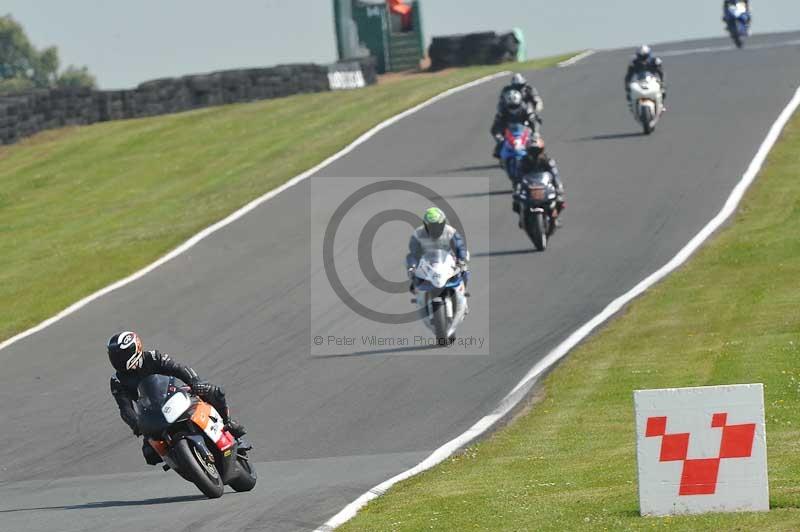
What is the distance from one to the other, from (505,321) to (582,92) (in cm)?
1812

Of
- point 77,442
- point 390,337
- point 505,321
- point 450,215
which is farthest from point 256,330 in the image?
point 450,215

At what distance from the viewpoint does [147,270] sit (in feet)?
77.0

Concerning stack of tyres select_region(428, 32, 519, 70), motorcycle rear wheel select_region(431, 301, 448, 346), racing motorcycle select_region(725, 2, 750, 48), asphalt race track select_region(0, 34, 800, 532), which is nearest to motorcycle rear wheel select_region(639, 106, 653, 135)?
asphalt race track select_region(0, 34, 800, 532)

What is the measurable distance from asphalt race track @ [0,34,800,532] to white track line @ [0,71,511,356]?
0.88 ft

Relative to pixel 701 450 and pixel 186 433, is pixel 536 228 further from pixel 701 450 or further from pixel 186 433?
pixel 701 450

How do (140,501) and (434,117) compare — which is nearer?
(140,501)

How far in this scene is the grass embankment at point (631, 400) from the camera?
31.0 feet

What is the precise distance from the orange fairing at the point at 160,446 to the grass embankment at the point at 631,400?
1.70m

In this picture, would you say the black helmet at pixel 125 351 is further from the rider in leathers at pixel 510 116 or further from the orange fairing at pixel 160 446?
the rider in leathers at pixel 510 116

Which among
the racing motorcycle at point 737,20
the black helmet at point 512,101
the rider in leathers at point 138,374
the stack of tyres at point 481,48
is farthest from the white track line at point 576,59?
the rider in leathers at point 138,374

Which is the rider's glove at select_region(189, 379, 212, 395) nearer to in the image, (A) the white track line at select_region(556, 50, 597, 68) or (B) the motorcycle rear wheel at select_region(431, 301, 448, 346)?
(B) the motorcycle rear wheel at select_region(431, 301, 448, 346)

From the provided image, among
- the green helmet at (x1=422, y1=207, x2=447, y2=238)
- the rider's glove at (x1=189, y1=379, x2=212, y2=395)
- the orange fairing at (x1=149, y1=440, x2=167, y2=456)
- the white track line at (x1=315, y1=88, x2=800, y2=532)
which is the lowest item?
the white track line at (x1=315, y1=88, x2=800, y2=532)

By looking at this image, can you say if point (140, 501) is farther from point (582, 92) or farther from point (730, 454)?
point (582, 92)

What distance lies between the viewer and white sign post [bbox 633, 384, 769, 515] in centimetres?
862
